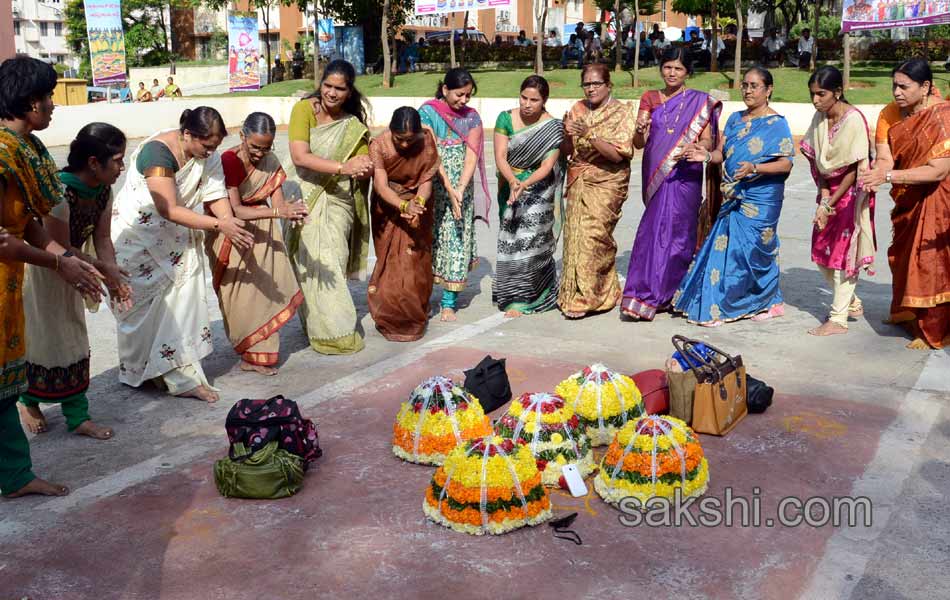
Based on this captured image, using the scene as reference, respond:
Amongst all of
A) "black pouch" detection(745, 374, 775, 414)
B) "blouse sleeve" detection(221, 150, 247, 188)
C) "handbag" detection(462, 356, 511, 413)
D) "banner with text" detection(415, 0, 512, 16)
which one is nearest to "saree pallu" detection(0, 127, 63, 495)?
"blouse sleeve" detection(221, 150, 247, 188)

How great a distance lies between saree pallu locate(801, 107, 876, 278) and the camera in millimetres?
6754

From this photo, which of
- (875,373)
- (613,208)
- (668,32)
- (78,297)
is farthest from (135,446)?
(668,32)

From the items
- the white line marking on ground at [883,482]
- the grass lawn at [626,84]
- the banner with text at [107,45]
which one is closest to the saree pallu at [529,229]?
the white line marking on ground at [883,482]

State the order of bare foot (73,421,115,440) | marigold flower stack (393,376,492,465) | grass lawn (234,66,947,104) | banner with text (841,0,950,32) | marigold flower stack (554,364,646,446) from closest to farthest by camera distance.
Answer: marigold flower stack (393,376,492,465)
marigold flower stack (554,364,646,446)
bare foot (73,421,115,440)
banner with text (841,0,950,32)
grass lawn (234,66,947,104)

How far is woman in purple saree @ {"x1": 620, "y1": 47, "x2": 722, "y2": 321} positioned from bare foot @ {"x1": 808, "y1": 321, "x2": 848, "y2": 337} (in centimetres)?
108

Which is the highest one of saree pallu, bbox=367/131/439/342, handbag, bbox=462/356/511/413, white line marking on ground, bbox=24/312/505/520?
saree pallu, bbox=367/131/439/342

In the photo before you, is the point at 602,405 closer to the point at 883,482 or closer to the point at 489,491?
the point at 489,491

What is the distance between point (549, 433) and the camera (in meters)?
4.51

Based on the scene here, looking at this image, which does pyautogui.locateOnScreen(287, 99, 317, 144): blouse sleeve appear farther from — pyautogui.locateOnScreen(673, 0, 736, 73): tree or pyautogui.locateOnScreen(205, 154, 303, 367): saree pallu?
pyautogui.locateOnScreen(673, 0, 736, 73): tree

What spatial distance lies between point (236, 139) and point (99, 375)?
744 inches

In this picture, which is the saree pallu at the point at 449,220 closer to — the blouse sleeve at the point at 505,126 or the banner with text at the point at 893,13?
the blouse sleeve at the point at 505,126

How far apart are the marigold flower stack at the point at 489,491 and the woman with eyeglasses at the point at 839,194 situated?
3.71 metres

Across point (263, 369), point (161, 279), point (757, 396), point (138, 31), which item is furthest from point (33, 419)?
point (138, 31)

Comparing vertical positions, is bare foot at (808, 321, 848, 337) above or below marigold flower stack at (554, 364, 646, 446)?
below
